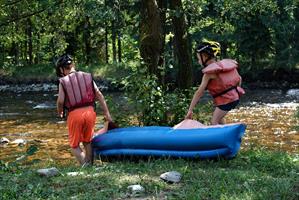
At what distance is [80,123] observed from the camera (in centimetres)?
728

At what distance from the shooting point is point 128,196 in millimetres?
4973

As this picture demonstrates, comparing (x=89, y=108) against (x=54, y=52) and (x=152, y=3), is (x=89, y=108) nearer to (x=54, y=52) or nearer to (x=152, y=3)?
(x=152, y=3)

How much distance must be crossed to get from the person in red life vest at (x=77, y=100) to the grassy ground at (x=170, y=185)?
2.89ft

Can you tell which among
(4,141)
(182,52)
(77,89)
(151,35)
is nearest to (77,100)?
(77,89)

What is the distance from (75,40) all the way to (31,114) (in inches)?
941

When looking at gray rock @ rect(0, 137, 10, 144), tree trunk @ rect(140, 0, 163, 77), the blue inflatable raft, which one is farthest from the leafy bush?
gray rock @ rect(0, 137, 10, 144)

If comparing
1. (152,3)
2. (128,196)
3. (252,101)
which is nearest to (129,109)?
(152,3)

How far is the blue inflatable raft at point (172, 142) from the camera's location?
657cm

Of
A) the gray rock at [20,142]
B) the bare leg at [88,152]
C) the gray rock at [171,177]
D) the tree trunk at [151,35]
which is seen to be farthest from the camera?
the gray rock at [20,142]

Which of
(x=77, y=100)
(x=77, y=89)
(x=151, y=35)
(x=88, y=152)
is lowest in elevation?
(x=88, y=152)

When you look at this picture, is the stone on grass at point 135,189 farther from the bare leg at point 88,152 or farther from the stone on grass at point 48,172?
the bare leg at point 88,152

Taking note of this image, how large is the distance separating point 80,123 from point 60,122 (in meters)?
9.58

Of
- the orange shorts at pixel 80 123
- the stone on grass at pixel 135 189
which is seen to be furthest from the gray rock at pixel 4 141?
the stone on grass at pixel 135 189

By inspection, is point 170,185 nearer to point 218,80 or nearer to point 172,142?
point 172,142
